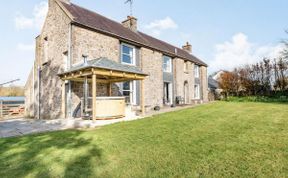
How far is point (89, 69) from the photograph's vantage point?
972cm

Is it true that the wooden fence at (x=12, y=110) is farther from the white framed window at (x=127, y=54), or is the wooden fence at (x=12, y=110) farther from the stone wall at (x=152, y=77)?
the stone wall at (x=152, y=77)

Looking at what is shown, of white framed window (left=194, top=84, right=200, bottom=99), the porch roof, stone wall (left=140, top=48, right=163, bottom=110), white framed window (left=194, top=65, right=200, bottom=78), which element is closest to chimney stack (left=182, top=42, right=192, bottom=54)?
white framed window (left=194, top=65, right=200, bottom=78)

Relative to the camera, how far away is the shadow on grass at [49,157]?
13.9 ft

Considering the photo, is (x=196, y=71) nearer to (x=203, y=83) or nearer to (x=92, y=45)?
(x=203, y=83)

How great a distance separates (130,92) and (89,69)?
685 centimetres

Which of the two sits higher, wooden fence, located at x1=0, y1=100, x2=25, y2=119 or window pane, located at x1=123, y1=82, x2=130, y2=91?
window pane, located at x1=123, y1=82, x2=130, y2=91

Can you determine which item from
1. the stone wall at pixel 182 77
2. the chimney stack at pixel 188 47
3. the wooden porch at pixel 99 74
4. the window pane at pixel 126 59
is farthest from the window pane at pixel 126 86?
the chimney stack at pixel 188 47

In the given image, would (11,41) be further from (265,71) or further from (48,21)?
(265,71)

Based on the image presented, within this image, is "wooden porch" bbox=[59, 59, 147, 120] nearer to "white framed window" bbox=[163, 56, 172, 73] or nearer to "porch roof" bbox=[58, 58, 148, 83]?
"porch roof" bbox=[58, 58, 148, 83]

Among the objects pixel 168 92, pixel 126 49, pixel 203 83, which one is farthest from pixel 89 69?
pixel 203 83

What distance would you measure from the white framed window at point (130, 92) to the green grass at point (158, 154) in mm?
9037

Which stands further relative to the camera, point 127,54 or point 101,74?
point 127,54

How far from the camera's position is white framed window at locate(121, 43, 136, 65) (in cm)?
1570

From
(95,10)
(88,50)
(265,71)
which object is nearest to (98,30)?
(88,50)
